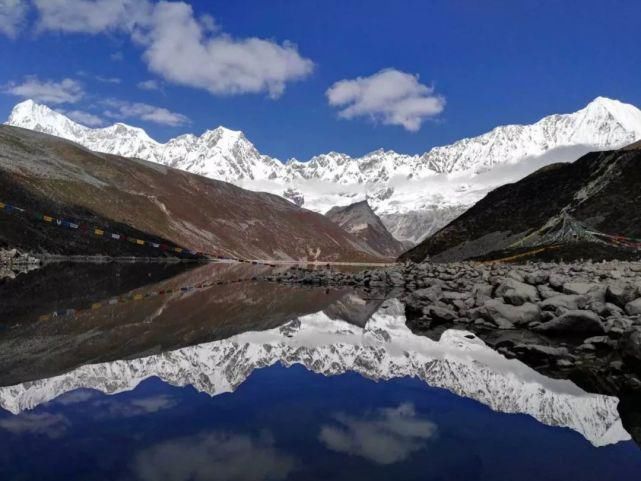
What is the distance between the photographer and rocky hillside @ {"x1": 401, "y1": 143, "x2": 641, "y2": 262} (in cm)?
A: 5866

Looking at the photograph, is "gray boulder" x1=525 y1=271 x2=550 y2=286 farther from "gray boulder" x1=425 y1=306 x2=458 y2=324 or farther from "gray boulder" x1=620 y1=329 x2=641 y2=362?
"gray boulder" x1=620 y1=329 x2=641 y2=362

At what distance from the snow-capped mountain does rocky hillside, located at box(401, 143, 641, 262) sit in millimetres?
36926

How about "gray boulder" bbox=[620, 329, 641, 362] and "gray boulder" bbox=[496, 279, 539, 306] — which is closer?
"gray boulder" bbox=[620, 329, 641, 362]

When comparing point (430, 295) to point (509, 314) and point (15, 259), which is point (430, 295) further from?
point (15, 259)

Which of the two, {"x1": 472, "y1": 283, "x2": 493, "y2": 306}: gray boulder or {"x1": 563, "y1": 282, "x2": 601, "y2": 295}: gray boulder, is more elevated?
{"x1": 563, "y1": 282, "x2": 601, "y2": 295}: gray boulder

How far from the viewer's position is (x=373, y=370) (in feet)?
51.9

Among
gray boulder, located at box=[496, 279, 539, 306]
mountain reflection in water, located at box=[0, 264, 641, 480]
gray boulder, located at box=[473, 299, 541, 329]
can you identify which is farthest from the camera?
gray boulder, located at box=[496, 279, 539, 306]

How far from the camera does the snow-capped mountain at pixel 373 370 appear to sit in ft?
38.2

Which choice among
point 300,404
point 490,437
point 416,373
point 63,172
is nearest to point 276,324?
point 416,373

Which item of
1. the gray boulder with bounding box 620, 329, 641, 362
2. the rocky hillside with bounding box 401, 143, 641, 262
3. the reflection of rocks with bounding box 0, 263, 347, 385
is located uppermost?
the rocky hillside with bounding box 401, 143, 641, 262

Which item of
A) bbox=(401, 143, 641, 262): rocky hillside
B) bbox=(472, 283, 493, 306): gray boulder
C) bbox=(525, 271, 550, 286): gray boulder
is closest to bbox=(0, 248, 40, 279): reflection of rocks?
bbox=(401, 143, 641, 262): rocky hillside

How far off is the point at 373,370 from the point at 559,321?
329 inches

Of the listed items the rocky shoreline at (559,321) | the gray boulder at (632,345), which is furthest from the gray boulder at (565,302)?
the gray boulder at (632,345)

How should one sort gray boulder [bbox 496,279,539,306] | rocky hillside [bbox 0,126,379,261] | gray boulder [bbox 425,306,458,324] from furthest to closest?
rocky hillside [bbox 0,126,379,261] → gray boulder [bbox 425,306,458,324] → gray boulder [bbox 496,279,539,306]
